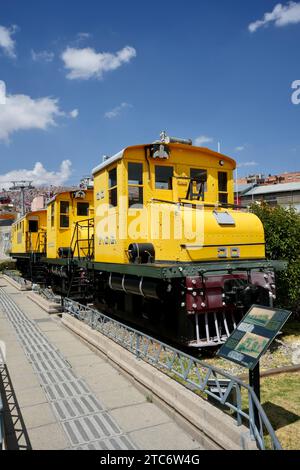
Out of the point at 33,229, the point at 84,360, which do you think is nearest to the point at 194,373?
the point at 84,360

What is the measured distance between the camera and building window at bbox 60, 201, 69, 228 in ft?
43.4

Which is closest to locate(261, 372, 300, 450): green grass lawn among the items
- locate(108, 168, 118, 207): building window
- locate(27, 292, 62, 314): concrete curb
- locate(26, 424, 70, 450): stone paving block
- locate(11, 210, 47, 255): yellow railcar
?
locate(26, 424, 70, 450): stone paving block

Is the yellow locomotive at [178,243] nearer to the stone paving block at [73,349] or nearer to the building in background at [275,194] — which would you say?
the stone paving block at [73,349]

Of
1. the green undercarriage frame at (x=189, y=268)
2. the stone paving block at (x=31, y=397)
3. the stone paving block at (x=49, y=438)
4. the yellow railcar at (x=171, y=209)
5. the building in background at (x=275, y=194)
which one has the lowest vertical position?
the stone paving block at (x=31, y=397)

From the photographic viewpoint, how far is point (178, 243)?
663 cm

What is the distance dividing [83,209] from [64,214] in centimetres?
72

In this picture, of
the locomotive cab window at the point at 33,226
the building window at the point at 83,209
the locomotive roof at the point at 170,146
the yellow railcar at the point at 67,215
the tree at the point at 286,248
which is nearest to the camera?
the locomotive roof at the point at 170,146

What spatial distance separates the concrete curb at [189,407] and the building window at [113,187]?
308 centimetres

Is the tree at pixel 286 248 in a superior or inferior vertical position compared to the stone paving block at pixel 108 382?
superior

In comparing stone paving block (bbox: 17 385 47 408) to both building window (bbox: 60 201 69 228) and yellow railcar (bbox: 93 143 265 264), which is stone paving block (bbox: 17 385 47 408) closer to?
yellow railcar (bbox: 93 143 265 264)

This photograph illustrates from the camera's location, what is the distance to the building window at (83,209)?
1345cm

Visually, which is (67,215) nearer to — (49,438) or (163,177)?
(163,177)

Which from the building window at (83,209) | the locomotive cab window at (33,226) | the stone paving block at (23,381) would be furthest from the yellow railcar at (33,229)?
the stone paving block at (23,381)

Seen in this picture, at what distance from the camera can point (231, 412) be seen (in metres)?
4.32
